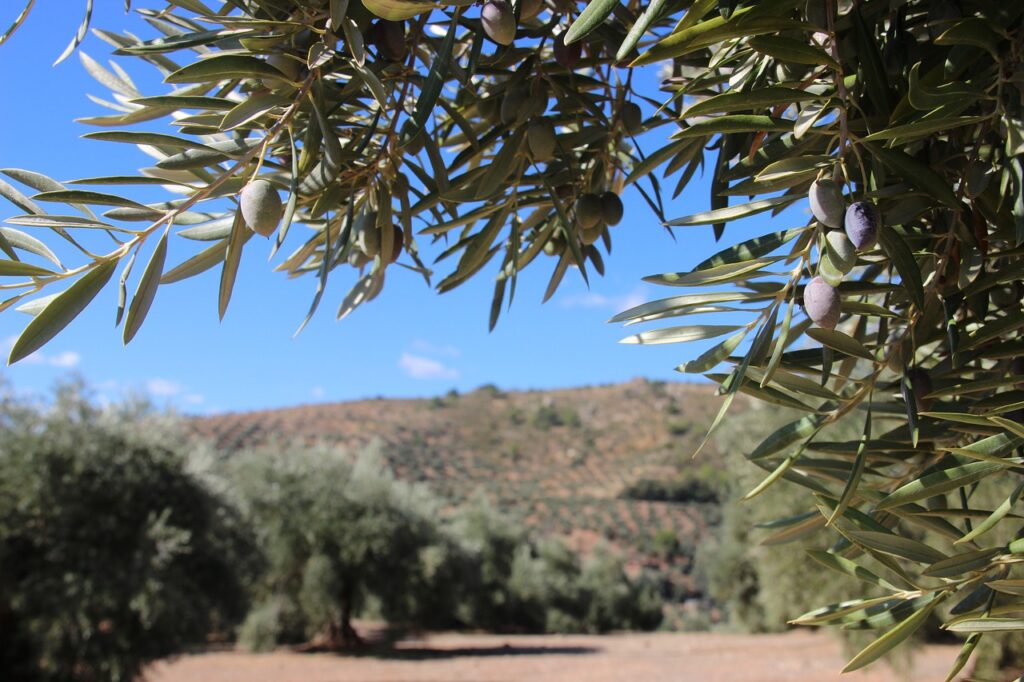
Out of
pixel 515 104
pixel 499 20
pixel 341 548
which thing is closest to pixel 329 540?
pixel 341 548

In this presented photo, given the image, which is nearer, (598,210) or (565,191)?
(598,210)

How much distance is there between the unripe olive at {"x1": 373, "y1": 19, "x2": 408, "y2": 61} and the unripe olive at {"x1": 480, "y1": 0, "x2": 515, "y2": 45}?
17 centimetres

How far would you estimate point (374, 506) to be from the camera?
17.4 metres

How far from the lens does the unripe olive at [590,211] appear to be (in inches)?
50.0

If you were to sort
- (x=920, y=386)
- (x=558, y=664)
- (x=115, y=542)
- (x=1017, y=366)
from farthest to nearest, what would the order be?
(x=558, y=664)
(x=115, y=542)
(x=1017, y=366)
(x=920, y=386)

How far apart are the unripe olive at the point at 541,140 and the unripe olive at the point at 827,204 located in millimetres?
453

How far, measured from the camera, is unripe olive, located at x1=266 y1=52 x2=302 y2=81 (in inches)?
36.9

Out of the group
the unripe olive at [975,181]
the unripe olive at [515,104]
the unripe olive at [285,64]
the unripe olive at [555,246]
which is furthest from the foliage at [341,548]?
the unripe olive at [975,181]

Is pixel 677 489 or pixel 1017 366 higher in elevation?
pixel 1017 366

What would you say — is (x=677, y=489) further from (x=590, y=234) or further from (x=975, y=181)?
(x=975, y=181)

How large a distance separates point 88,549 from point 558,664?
9562mm

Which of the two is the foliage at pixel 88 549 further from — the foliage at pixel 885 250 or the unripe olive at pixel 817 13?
the unripe olive at pixel 817 13

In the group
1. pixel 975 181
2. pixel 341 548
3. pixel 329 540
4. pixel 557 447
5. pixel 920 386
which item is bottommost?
pixel 341 548

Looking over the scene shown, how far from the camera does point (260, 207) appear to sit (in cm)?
88
